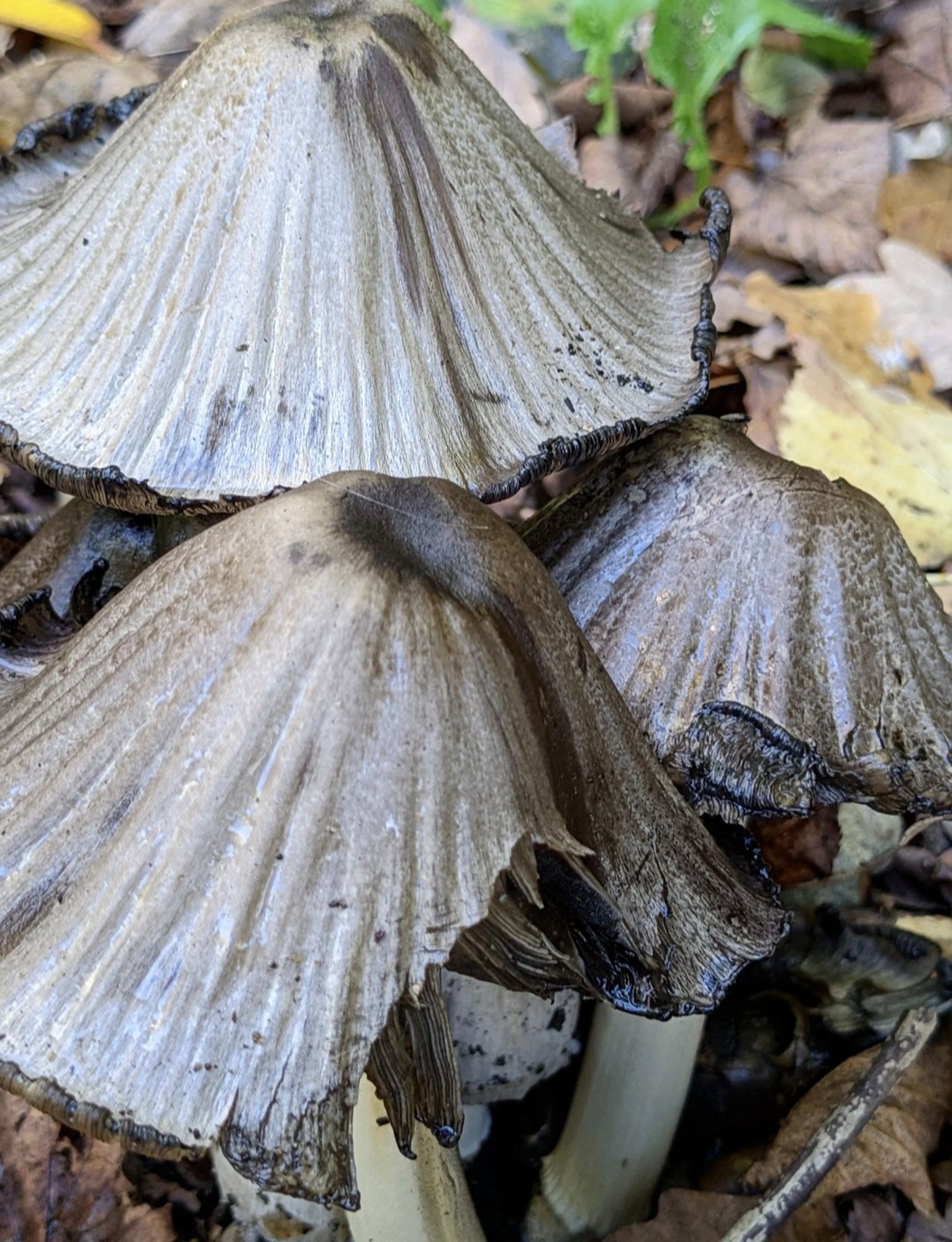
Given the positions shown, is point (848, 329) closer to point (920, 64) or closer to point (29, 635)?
point (920, 64)

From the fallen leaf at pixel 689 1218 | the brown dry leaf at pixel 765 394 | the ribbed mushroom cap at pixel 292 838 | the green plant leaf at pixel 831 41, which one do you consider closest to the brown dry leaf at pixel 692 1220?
the fallen leaf at pixel 689 1218

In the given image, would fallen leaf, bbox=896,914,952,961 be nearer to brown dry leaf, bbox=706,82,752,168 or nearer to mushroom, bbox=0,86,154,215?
mushroom, bbox=0,86,154,215

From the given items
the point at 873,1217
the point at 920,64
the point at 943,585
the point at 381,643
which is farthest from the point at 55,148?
the point at 920,64

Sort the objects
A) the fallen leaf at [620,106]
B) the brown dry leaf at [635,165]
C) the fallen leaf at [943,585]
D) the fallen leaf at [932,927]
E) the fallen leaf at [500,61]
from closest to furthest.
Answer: the fallen leaf at [932,927] → the fallen leaf at [943,585] → the brown dry leaf at [635,165] → the fallen leaf at [500,61] → the fallen leaf at [620,106]

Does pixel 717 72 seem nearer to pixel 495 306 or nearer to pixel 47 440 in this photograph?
pixel 495 306

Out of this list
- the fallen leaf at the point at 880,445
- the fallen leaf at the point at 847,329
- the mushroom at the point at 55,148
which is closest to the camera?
the mushroom at the point at 55,148

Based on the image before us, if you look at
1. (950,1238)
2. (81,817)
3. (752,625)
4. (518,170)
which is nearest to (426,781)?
(81,817)

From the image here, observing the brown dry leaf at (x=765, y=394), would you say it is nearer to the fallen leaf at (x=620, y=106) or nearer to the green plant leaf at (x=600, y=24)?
the green plant leaf at (x=600, y=24)
